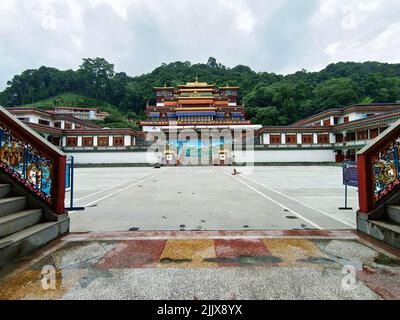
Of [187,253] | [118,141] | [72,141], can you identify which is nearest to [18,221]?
[187,253]

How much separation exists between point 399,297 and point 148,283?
2504 millimetres

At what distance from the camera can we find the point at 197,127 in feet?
118

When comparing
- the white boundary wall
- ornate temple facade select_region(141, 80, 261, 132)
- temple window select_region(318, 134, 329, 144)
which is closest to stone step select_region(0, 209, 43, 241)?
the white boundary wall

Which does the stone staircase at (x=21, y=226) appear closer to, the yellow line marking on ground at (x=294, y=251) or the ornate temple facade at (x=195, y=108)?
the yellow line marking on ground at (x=294, y=251)

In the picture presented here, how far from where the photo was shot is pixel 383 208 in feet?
Answer: 11.5

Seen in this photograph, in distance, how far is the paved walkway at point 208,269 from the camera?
208cm

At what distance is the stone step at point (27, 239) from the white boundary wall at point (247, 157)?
26.9 metres

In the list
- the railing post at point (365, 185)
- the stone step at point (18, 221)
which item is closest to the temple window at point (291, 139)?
the railing post at point (365, 185)

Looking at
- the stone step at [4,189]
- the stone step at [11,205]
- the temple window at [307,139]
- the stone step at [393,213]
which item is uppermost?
the temple window at [307,139]

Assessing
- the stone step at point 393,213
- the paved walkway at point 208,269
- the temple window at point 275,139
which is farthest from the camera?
the temple window at point 275,139

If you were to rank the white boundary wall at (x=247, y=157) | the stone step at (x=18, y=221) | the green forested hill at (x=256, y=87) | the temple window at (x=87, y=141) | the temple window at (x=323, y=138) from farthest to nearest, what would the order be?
the green forested hill at (x=256, y=87)
the temple window at (x=87, y=141)
the temple window at (x=323, y=138)
the white boundary wall at (x=247, y=157)
the stone step at (x=18, y=221)

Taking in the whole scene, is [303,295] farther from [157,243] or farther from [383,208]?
[383,208]

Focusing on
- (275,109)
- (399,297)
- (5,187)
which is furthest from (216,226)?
(275,109)

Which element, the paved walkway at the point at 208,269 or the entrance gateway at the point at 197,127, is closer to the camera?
the paved walkway at the point at 208,269
